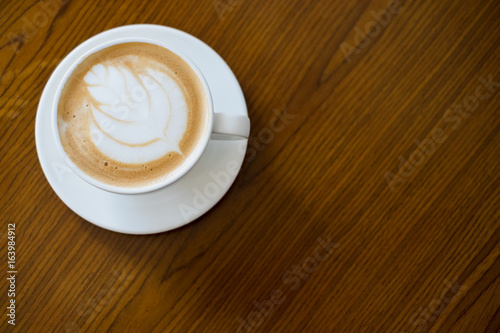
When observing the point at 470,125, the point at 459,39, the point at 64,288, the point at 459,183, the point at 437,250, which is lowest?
the point at 64,288

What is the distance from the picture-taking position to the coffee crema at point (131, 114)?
66 cm

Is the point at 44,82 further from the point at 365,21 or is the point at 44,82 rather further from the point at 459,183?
the point at 459,183

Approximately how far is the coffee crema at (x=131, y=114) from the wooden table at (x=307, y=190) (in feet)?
0.55

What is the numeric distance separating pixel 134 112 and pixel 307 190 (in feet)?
1.19

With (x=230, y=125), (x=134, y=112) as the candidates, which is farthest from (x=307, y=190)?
(x=134, y=112)

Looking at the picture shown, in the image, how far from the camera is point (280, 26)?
2.75 ft

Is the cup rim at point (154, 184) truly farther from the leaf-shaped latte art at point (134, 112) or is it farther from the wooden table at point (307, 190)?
the wooden table at point (307, 190)

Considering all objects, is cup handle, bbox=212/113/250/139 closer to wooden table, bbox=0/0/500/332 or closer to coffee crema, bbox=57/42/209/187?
coffee crema, bbox=57/42/209/187

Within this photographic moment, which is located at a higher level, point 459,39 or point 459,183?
point 459,39

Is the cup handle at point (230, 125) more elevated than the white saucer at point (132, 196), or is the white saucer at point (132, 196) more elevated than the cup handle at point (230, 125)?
the cup handle at point (230, 125)

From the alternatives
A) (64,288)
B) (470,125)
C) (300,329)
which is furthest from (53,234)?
(470,125)

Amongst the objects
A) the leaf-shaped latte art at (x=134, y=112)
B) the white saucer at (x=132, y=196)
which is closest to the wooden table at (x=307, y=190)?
the white saucer at (x=132, y=196)

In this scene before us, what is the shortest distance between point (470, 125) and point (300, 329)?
53 centimetres

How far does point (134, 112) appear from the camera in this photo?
2.17ft
